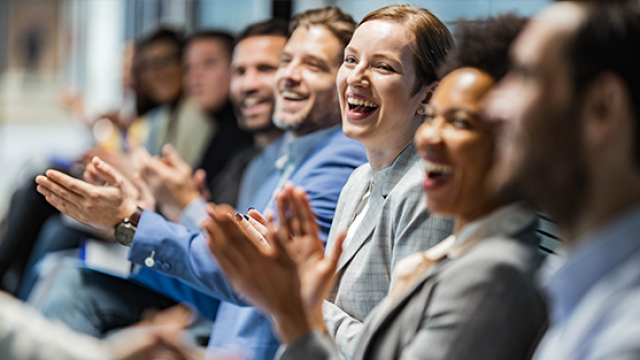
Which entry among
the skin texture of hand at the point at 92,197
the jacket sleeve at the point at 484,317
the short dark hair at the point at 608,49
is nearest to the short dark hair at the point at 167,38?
the skin texture of hand at the point at 92,197

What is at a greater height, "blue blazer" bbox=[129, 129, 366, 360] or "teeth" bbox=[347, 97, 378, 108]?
"teeth" bbox=[347, 97, 378, 108]

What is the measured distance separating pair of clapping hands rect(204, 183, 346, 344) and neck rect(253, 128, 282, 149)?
1.70m

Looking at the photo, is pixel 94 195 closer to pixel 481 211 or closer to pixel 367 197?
pixel 367 197

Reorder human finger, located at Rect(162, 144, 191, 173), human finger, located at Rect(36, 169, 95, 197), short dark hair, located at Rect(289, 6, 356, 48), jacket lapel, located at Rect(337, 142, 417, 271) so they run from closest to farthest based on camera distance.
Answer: jacket lapel, located at Rect(337, 142, 417, 271), human finger, located at Rect(36, 169, 95, 197), short dark hair, located at Rect(289, 6, 356, 48), human finger, located at Rect(162, 144, 191, 173)

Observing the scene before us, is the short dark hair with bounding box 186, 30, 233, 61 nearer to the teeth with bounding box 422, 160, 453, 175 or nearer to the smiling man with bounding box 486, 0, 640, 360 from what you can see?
the teeth with bounding box 422, 160, 453, 175

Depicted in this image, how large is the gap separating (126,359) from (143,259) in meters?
0.43

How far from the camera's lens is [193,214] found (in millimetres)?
2174

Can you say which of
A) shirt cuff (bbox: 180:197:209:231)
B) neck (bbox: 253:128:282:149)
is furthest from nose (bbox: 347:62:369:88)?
neck (bbox: 253:128:282:149)

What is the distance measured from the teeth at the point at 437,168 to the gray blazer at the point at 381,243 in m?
0.30

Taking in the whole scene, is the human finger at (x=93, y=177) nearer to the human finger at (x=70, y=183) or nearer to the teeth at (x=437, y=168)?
the human finger at (x=70, y=183)

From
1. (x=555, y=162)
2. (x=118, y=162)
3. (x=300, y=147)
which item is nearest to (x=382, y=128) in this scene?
(x=300, y=147)

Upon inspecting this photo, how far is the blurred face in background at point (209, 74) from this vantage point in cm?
347

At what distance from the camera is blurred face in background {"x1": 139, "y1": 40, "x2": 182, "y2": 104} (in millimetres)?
3965

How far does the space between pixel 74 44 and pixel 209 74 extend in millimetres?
8476
